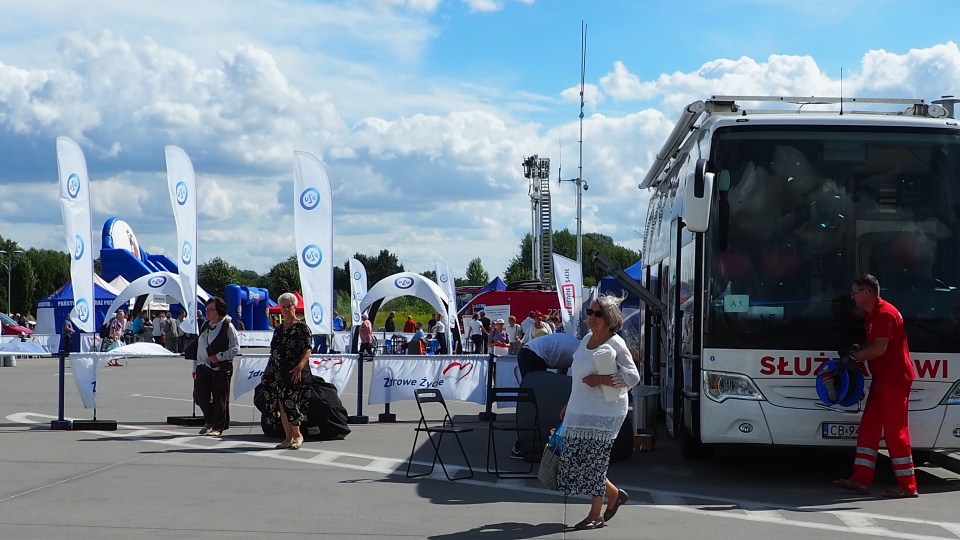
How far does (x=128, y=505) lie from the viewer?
8469 millimetres

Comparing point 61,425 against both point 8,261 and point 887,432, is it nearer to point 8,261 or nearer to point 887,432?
point 887,432

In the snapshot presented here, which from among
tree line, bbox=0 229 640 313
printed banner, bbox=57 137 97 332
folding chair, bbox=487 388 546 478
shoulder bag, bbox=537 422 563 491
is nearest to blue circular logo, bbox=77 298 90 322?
printed banner, bbox=57 137 97 332

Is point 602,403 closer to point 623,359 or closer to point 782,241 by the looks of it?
point 623,359

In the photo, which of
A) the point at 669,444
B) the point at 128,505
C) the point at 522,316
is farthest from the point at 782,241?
the point at 522,316

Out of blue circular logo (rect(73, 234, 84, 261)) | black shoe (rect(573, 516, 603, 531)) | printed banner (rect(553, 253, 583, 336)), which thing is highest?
blue circular logo (rect(73, 234, 84, 261))

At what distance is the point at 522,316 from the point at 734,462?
3667 cm

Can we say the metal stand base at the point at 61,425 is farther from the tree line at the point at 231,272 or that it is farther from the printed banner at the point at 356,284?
the tree line at the point at 231,272

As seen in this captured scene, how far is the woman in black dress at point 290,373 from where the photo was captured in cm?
1209

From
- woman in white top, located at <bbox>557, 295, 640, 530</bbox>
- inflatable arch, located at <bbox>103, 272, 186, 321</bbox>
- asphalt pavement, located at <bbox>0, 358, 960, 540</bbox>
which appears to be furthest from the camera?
inflatable arch, located at <bbox>103, 272, 186, 321</bbox>

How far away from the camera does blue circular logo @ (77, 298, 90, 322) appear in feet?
80.8

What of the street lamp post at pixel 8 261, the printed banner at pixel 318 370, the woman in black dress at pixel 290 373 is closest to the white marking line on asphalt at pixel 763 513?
the woman in black dress at pixel 290 373

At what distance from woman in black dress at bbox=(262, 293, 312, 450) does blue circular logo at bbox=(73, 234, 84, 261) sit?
1375 centimetres

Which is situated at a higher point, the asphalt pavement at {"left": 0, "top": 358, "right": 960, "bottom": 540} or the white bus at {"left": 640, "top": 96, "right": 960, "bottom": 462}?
the white bus at {"left": 640, "top": 96, "right": 960, "bottom": 462}

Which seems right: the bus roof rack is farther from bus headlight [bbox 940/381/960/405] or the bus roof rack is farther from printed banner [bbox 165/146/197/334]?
printed banner [bbox 165/146/197/334]
